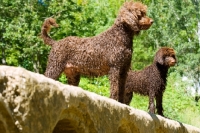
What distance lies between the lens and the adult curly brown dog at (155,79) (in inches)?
274

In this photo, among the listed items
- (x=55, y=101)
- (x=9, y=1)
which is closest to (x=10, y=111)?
(x=55, y=101)

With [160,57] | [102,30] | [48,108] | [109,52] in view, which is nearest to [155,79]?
[160,57]

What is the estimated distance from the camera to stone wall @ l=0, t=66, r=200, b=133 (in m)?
2.31

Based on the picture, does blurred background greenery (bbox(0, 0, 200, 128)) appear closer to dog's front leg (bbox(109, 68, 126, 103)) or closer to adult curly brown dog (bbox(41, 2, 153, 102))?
adult curly brown dog (bbox(41, 2, 153, 102))

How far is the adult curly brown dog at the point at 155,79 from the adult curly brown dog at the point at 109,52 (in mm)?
1893

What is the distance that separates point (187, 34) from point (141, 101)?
51.2 ft

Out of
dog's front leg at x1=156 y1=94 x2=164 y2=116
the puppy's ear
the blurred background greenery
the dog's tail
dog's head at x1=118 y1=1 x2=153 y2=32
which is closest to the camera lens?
dog's head at x1=118 y1=1 x2=153 y2=32

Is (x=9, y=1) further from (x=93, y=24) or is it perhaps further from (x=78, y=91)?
(x=78, y=91)

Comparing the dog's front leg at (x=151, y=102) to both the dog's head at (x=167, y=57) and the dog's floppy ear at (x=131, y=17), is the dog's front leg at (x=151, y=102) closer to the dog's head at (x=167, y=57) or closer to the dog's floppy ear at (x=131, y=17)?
the dog's head at (x=167, y=57)

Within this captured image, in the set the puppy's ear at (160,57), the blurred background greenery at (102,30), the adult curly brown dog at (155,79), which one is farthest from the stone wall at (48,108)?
the blurred background greenery at (102,30)

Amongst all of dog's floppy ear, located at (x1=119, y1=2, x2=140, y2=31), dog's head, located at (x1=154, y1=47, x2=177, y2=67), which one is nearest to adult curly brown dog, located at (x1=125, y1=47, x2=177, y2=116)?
dog's head, located at (x1=154, y1=47, x2=177, y2=67)

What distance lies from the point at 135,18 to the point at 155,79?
8.63 feet

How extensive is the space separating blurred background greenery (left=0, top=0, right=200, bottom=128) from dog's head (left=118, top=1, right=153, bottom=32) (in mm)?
5307

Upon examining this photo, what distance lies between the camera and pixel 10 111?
7.49ft
